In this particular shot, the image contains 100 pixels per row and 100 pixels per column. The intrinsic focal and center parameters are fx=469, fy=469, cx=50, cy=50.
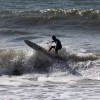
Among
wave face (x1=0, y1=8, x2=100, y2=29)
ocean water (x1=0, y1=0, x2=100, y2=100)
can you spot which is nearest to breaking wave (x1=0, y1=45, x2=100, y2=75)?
ocean water (x1=0, y1=0, x2=100, y2=100)

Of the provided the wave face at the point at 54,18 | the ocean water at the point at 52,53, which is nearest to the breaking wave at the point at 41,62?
the ocean water at the point at 52,53

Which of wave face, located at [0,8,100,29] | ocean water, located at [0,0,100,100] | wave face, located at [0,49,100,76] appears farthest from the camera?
wave face, located at [0,8,100,29]

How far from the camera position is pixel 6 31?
25.2 m

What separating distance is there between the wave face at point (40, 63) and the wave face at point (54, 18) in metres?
7.53

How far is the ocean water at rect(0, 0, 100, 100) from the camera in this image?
14.6 m

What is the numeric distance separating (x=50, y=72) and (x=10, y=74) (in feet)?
5.04

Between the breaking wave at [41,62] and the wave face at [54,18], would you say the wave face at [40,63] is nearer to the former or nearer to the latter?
the breaking wave at [41,62]

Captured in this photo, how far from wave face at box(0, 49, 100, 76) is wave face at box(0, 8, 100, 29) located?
24.7ft

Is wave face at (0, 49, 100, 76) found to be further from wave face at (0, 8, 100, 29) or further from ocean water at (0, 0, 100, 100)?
wave face at (0, 8, 100, 29)

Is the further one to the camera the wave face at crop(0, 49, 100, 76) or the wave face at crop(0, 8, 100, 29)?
the wave face at crop(0, 8, 100, 29)

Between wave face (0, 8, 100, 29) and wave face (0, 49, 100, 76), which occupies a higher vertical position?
wave face (0, 8, 100, 29)

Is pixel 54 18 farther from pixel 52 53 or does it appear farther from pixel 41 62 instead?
pixel 41 62

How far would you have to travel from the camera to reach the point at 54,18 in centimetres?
2867

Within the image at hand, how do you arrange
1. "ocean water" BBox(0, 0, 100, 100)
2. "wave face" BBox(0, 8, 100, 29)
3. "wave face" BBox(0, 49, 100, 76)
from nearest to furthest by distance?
"ocean water" BBox(0, 0, 100, 100) < "wave face" BBox(0, 49, 100, 76) < "wave face" BBox(0, 8, 100, 29)
